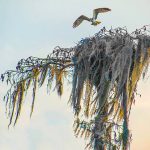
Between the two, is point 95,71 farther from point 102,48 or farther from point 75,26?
point 75,26

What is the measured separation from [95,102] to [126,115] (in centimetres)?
89

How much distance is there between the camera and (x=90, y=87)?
23.8 m

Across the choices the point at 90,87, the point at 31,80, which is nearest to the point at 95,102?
the point at 90,87

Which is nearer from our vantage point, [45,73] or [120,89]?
[120,89]

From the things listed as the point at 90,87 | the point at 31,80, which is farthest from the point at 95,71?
the point at 31,80

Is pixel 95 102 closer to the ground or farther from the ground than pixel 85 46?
closer to the ground

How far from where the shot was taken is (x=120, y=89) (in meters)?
22.9

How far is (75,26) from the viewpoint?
25.5 metres

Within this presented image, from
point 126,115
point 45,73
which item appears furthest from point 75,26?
point 126,115

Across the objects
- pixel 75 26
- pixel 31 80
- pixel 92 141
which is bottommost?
pixel 92 141

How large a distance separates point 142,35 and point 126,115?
6.79ft

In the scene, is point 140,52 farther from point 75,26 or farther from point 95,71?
point 75,26

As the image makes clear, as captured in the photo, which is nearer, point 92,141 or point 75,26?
point 92,141

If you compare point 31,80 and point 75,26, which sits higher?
point 75,26
